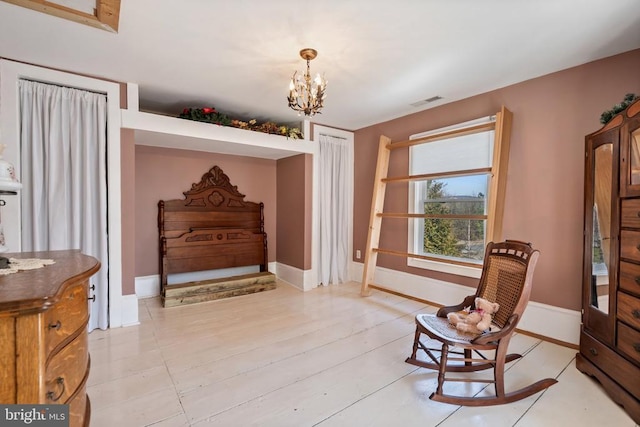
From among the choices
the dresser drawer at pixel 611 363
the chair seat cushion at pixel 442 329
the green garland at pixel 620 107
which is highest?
the green garland at pixel 620 107

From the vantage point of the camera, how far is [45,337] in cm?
93

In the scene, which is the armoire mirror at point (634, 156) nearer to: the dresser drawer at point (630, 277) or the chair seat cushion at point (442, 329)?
the dresser drawer at point (630, 277)

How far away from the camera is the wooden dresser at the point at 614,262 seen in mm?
1615

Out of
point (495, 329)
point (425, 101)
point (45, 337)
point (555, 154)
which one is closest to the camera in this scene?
point (45, 337)

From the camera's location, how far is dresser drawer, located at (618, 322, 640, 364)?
157cm

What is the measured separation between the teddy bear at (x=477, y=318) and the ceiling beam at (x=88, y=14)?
290 centimetres

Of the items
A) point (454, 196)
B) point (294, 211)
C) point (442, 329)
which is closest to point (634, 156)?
point (442, 329)

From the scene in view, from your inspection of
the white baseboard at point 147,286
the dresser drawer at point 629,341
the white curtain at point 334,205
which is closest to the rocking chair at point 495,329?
the dresser drawer at point 629,341

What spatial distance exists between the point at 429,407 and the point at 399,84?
2656mm

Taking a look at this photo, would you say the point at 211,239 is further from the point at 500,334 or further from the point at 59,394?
the point at 500,334

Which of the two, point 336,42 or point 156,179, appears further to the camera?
point 156,179

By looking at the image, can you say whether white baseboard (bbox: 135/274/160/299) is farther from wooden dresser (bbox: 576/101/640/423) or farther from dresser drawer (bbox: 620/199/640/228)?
dresser drawer (bbox: 620/199/640/228)

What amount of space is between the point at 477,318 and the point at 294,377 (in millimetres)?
1279

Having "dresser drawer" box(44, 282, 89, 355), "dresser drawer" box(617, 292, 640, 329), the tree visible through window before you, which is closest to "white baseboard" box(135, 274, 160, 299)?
"dresser drawer" box(44, 282, 89, 355)
